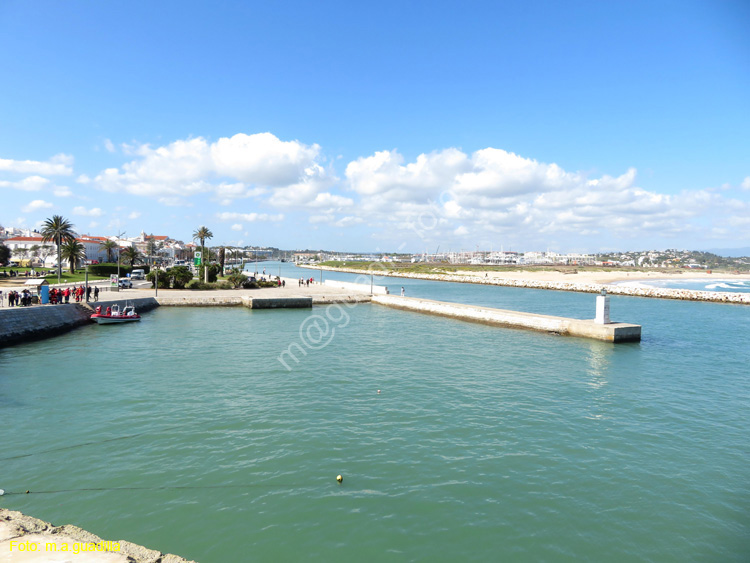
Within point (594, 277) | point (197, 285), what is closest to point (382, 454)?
point (197, 285)

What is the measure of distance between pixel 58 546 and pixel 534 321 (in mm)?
32503

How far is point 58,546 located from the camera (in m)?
6.66

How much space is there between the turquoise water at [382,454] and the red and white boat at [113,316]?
9.09m

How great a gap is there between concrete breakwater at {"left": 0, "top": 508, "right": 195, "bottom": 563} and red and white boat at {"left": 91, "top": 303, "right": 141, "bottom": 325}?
28.2 m

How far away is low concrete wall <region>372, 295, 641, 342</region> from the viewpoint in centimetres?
2972

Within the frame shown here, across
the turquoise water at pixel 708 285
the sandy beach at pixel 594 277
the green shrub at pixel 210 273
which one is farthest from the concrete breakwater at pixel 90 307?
the turquoise water at pixel 708 285

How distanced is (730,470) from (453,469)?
7.48m

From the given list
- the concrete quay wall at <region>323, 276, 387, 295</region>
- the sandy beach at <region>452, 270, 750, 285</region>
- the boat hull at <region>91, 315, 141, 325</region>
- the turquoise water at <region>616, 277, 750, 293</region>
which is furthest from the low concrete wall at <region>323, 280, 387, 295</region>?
the turquoise water at <region>616, 277, 750, 293</region>

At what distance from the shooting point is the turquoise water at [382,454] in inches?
327

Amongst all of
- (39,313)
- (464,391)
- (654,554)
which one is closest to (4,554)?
(654,554)

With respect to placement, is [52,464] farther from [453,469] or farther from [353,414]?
[453,469]

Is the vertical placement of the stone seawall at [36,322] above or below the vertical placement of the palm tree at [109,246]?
below

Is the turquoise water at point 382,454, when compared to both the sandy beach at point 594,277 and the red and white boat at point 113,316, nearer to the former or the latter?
the red and white boat at point 113,316

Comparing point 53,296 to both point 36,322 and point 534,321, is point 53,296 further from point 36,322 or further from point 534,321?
point 534,321
